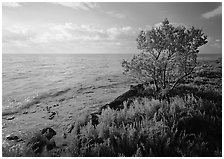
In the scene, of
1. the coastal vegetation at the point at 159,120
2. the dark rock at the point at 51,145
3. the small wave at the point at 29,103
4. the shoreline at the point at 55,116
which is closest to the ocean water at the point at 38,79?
the small wave at the point at 29,103

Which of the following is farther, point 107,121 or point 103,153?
point 107,121

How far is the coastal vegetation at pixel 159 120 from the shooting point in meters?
6.31

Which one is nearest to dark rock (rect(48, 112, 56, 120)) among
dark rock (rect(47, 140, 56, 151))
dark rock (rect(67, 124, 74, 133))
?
dark rock (rect(67, 124, 74, 133))

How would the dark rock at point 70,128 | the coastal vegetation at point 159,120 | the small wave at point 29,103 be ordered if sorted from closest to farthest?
the coastal vegetation at point 159,120 < the dark rock at point 70,128 < the small wave at point 29,103

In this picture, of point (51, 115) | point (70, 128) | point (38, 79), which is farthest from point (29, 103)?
point (38, 79)

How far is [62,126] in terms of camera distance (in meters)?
9.48

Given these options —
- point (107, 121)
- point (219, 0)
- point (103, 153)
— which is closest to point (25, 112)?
point (107, 121)

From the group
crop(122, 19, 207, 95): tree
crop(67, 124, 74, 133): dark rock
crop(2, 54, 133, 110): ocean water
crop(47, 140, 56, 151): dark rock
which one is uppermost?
crop(122, 19, 207, 95): tree

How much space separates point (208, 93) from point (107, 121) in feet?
21.6

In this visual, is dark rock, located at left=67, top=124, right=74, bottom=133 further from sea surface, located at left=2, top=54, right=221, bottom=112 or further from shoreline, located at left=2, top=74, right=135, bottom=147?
sea surface, located at left=2, top=54, right=221, bottom=112

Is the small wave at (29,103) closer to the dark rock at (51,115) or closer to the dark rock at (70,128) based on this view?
the dark rock at (51,115)

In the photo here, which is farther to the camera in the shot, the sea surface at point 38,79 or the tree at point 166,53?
the sea surface at point 38,79

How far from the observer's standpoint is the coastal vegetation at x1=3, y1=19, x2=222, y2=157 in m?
6.31

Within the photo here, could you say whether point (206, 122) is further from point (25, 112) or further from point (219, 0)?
point (25, 112)
